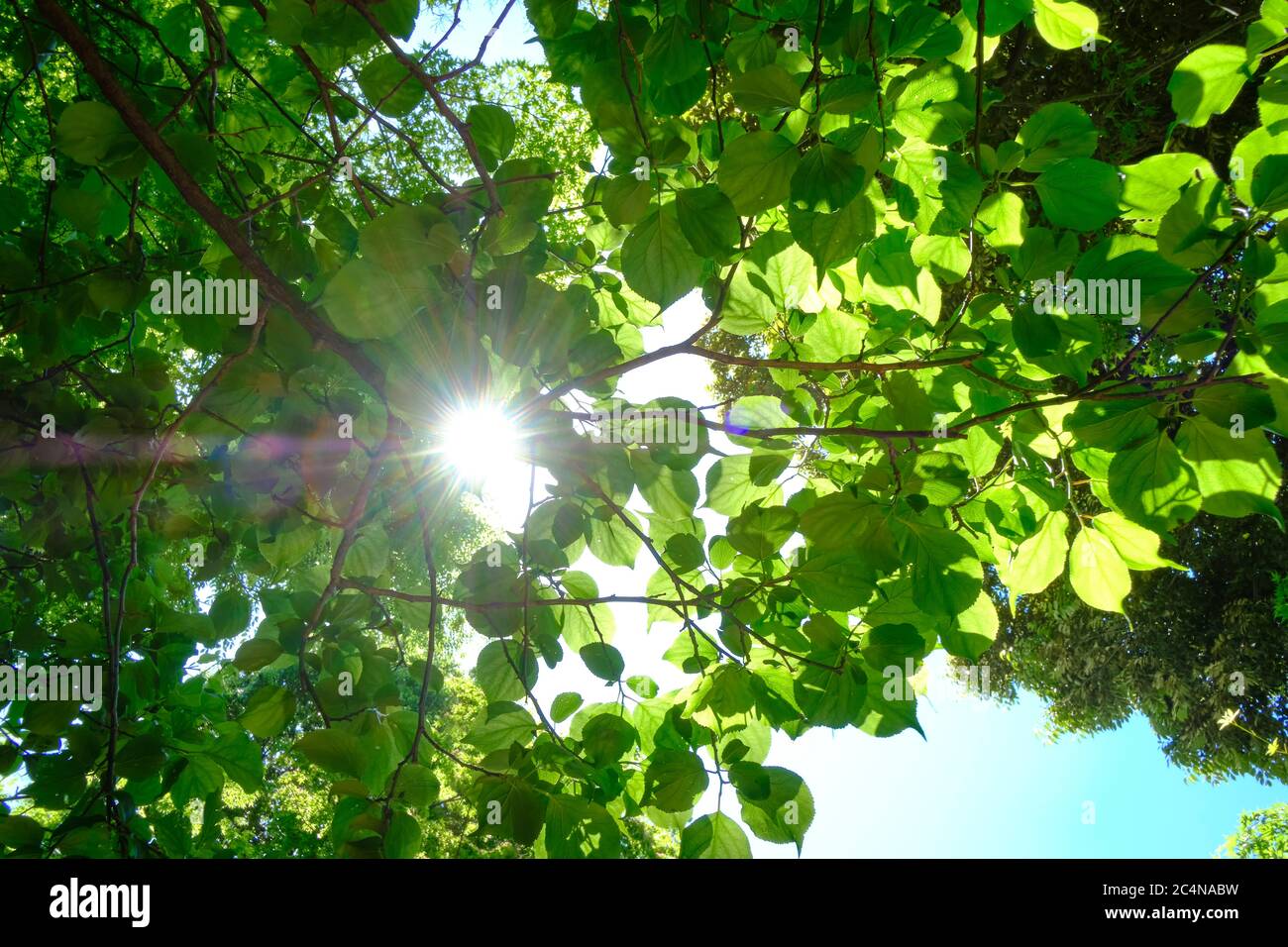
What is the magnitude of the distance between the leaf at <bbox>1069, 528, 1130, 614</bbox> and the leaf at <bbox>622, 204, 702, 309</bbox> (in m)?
0.82

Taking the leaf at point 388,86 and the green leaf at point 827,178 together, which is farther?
the leaf at point 388,86

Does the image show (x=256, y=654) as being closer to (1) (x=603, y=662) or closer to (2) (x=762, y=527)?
(1) (x=603, y=662)

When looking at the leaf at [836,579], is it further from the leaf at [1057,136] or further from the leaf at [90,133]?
the leaf at [90,133]

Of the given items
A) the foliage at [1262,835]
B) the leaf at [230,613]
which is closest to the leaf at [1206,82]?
the leaf at [230,613]

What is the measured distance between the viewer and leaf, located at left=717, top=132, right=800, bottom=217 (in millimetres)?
975

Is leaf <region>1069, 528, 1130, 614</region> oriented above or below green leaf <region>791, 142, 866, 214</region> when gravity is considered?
below

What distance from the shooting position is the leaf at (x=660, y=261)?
41.1 inches

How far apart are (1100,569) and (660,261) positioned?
929 millimetres

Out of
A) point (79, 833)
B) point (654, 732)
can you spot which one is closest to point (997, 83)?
point (654, 732)

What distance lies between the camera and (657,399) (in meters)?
1.23

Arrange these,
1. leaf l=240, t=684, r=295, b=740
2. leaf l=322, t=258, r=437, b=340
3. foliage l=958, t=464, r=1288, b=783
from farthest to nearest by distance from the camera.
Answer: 1. foliage l=958, t=464, r=1288, b=783
2. leaf l=240, t=684, r=295, b=740
3. leaf l=322, t=258, r=437, b=340

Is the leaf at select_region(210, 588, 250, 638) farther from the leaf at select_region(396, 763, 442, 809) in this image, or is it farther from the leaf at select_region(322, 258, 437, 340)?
the leaf at select_region(322, 258, 437, 340)

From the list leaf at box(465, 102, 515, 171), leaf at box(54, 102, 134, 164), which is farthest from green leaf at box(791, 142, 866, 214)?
leaf at box(54, 102, 134, 164)

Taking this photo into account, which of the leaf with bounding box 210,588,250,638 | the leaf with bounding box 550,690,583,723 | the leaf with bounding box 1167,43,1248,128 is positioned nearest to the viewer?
the leaf with bounding box 1167,43,1248,128
